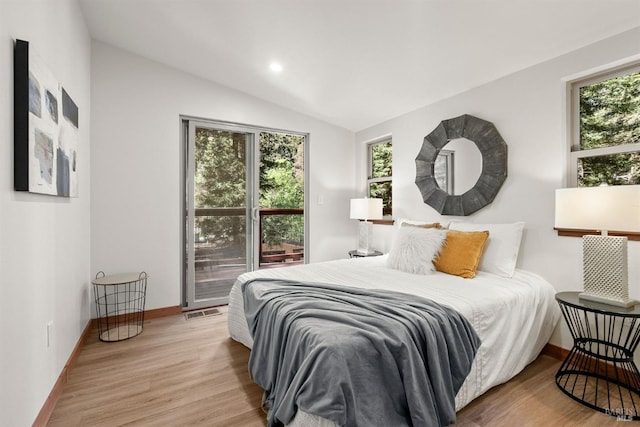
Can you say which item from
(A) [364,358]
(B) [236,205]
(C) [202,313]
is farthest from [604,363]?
(B) [236,205]

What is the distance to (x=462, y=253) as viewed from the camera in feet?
8.34

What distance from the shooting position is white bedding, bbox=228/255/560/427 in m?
1.85

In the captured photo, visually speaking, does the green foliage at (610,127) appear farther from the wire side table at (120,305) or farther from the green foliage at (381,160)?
the wire side table at (120,305)

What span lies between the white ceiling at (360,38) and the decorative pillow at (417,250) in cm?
146

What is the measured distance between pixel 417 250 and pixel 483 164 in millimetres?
1039

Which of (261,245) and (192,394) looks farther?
(261,245)

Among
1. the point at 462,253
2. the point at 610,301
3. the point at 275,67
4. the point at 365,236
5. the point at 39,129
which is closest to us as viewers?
the point at 39,129

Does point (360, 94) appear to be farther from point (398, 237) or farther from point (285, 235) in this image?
point (285, 235)

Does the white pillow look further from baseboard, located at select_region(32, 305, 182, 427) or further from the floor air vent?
baseboard, located at select_region(32, 305, 182, 427)

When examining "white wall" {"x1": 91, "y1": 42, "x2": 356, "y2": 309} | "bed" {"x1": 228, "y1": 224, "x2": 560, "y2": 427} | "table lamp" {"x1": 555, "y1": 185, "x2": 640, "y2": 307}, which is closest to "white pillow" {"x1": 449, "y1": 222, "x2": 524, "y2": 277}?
"bed" {"x1": 228, "y1": 224, "x2": 560, "y2": 427}

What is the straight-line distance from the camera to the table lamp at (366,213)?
3.94 metres

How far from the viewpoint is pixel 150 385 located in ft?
6.81

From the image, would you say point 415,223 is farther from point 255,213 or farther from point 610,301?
point 255,213

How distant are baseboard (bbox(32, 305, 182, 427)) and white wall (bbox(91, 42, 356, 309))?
3.1 inches
